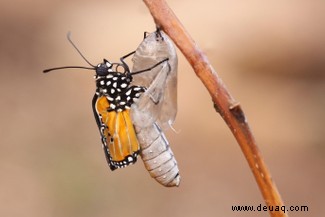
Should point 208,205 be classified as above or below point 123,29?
below

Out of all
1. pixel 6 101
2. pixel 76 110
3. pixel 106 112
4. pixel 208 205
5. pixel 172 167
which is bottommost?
pixel 208 205

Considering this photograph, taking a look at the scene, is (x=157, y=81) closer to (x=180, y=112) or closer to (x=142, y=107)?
(x=142, y=107)

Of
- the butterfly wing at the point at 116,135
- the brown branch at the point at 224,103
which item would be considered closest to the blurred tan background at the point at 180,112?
the butterfly wing at the point at 116,135

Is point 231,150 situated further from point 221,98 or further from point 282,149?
point 221,98

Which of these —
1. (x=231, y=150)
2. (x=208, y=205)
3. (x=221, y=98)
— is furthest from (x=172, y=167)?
(x=231, y=150)

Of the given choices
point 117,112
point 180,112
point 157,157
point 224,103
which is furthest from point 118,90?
point 180,112

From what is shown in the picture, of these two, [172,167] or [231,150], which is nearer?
[172,167]
